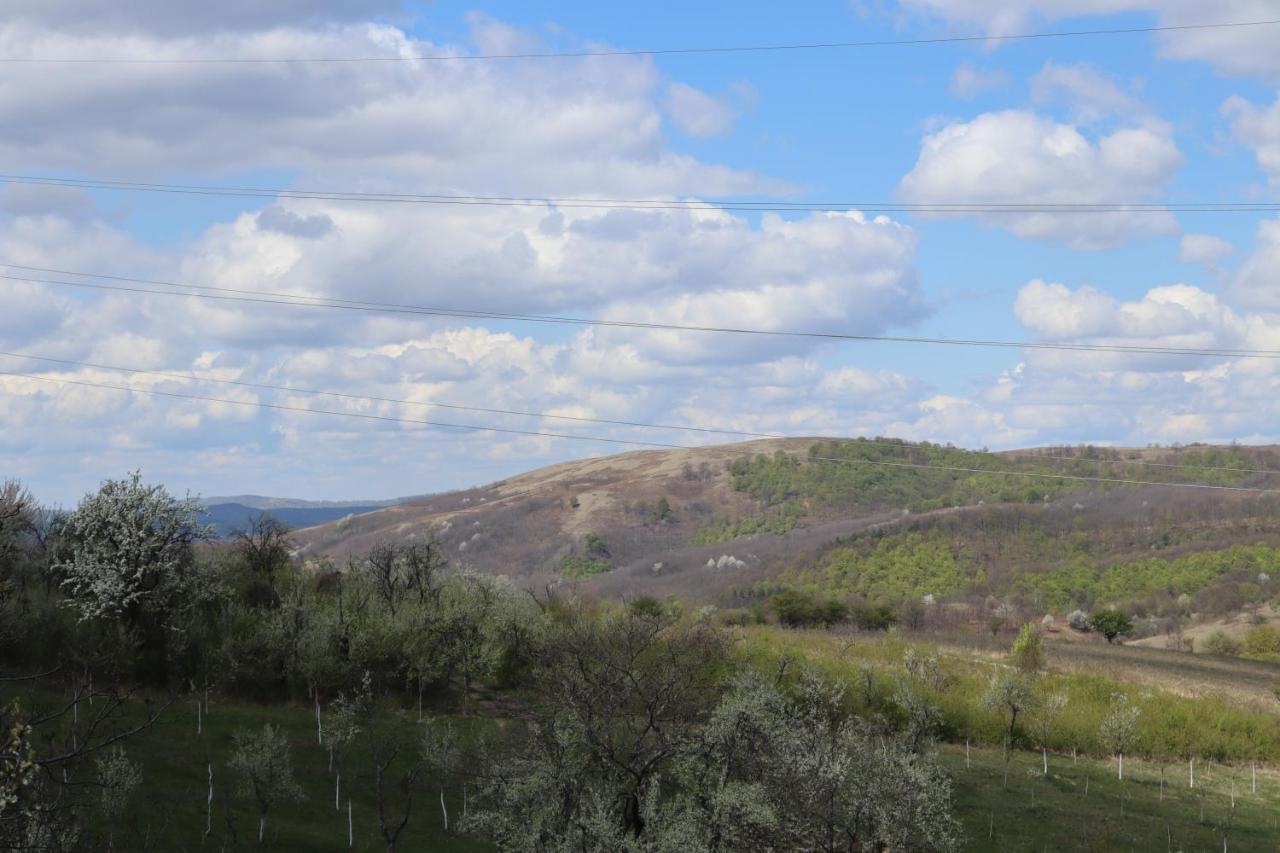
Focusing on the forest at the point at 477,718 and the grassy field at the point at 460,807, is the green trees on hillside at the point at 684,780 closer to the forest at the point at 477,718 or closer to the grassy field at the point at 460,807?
the forest at the point at 477,718

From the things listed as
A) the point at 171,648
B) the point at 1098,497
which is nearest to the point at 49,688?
the point at 171,648

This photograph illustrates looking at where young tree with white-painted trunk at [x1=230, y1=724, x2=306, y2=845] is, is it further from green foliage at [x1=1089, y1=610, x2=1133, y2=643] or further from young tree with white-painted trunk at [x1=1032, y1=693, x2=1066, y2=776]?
green foliage at [x1=1089, y1=610, x2=1133, y2=643]

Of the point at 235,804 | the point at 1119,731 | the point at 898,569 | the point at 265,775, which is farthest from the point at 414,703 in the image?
the point at 898,569

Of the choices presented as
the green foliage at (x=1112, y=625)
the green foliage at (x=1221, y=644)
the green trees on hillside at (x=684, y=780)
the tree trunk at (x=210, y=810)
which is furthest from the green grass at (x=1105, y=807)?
the green foliage at (x=1112, y=625)

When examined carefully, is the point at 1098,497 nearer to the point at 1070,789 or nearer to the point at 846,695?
the point at 846,695

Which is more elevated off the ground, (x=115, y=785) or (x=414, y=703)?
(x=115, y=785)

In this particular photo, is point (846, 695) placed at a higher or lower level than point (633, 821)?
lower

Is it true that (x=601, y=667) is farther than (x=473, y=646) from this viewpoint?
No

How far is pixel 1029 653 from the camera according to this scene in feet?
254

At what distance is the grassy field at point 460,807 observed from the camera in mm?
37625

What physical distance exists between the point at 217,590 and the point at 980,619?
85.0 metres

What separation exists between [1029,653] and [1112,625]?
3246cm

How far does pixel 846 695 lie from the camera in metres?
68.4

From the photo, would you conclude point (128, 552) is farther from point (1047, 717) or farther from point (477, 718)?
point (1047, 717)
